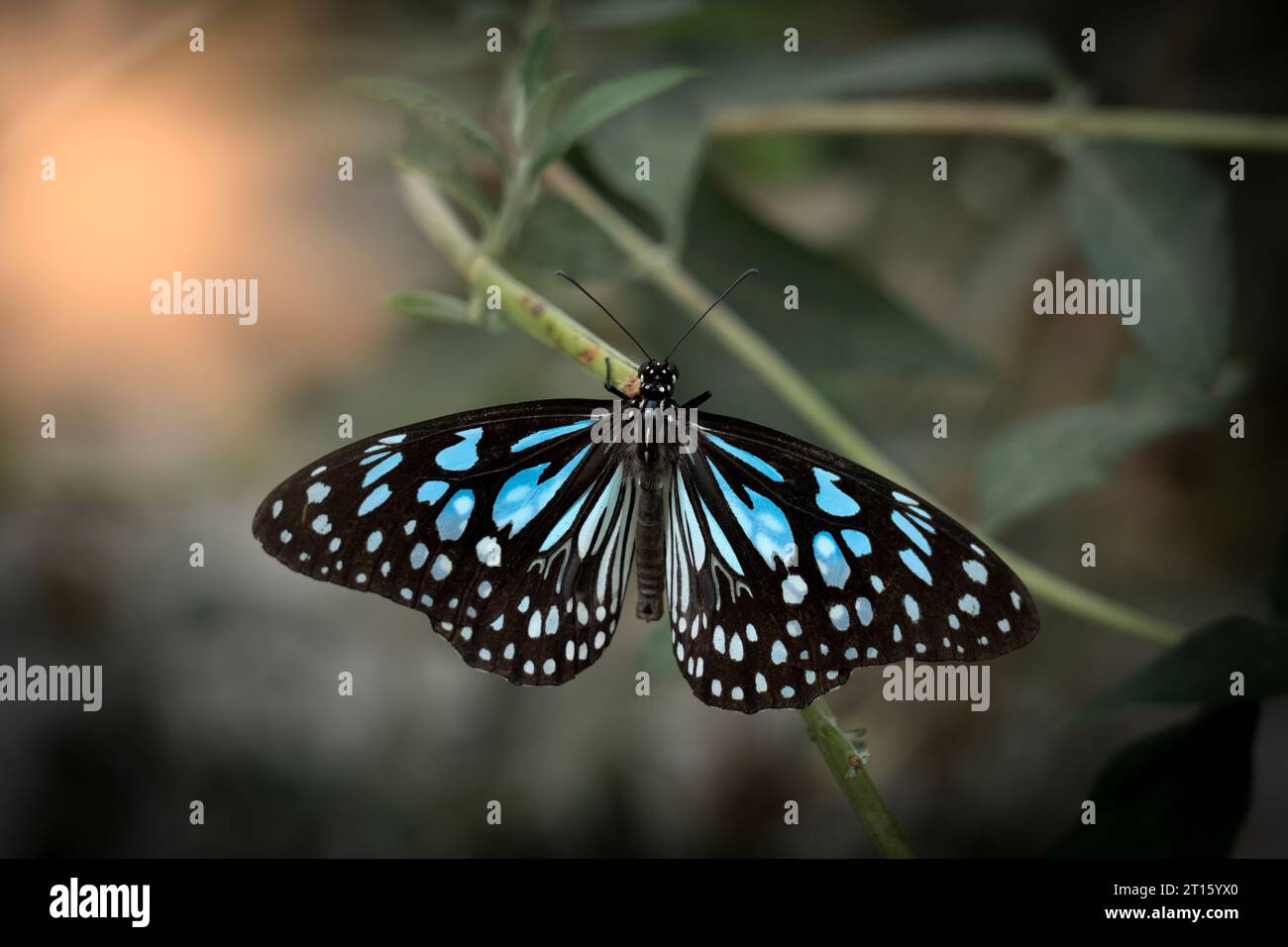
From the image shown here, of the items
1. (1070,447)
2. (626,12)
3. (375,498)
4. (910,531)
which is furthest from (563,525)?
(626,12)

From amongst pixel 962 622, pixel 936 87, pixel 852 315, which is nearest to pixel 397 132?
pixel 852 315

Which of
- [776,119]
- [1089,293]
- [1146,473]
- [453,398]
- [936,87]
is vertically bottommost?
[1146,473]

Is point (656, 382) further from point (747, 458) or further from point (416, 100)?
point (416, 100)

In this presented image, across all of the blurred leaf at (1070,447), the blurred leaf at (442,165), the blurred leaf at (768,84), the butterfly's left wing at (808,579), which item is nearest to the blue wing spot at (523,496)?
the butterfly's left wing at (808,579)

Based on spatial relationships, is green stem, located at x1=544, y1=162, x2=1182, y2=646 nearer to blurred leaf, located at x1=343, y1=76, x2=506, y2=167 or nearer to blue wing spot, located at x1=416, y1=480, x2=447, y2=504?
blurred leaf, located at x1=343, y1=76, x2=506, y2=167

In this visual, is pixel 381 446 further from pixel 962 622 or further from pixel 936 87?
pixel 936 87

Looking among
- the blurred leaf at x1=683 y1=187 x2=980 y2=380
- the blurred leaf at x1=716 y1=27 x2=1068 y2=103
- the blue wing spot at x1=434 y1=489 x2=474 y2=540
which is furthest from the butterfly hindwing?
the blurred leaf at x1=716 y1=27 x2=1068 y2=103
